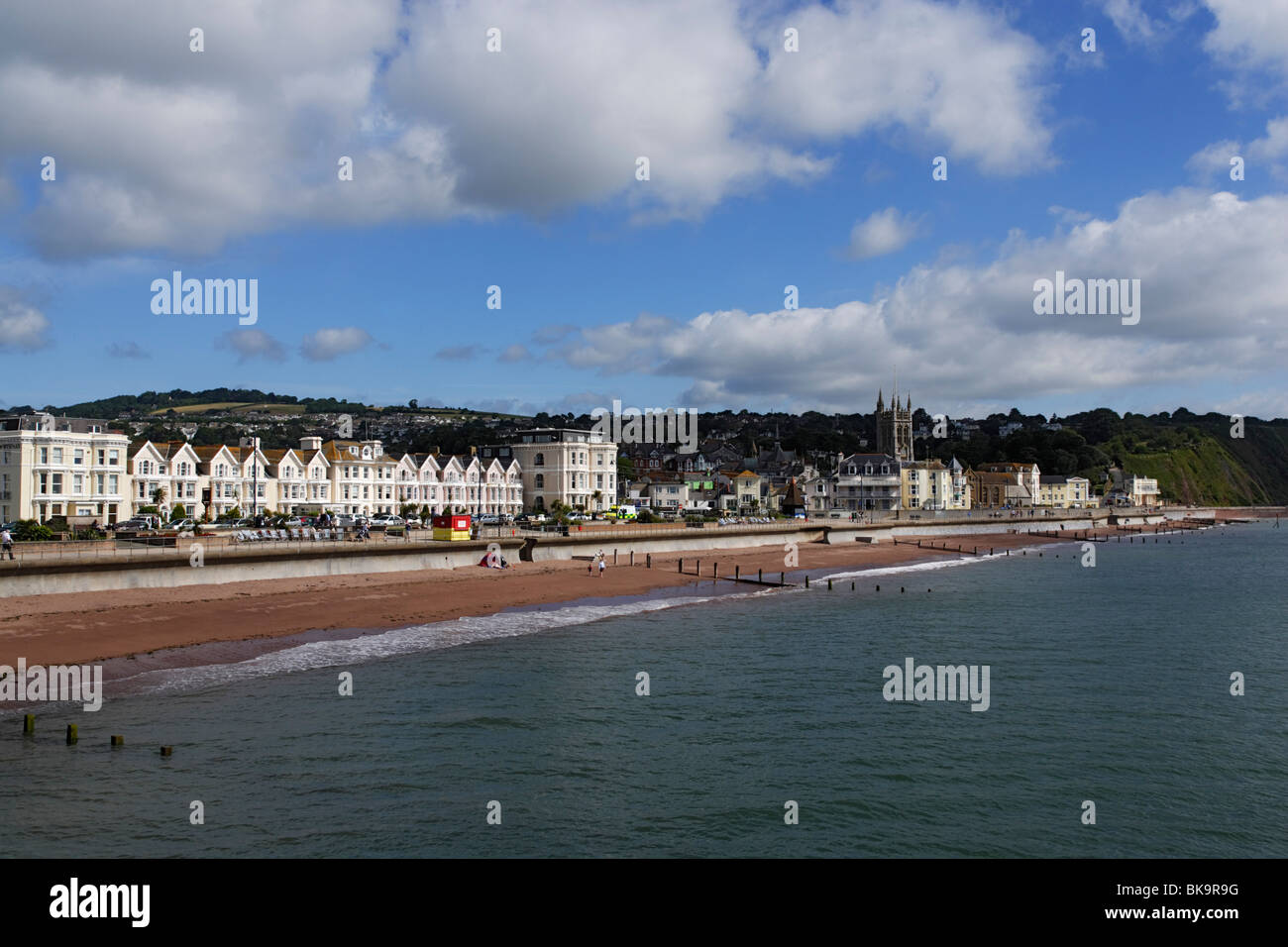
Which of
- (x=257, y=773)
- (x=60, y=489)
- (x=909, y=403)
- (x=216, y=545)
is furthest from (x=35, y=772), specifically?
(x=909, y=403)

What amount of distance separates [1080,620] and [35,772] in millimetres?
40838

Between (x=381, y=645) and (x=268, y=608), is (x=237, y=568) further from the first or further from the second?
(x=381, y=645)

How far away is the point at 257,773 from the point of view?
59.7 ft

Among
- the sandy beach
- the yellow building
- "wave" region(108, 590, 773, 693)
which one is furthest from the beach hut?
the yellow building

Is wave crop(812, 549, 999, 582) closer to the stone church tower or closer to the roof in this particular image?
the roof

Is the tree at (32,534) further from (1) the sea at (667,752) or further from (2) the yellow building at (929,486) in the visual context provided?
(2) the yellow building at (929,486)

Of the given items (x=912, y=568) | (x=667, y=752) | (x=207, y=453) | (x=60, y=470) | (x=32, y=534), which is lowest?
(x=912, y=568)

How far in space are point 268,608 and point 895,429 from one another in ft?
531

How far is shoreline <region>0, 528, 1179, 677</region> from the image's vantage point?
30.0 m

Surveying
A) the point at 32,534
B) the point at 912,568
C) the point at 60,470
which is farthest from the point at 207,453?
the point at 912,568

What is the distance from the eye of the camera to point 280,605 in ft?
131

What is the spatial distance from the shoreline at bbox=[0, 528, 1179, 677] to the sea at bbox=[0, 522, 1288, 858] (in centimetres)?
264

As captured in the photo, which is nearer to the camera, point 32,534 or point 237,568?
point 237,568

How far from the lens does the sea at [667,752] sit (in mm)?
15445
